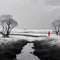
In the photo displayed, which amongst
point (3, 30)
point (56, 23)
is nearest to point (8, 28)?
point (3, 30)

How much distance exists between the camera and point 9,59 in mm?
30219

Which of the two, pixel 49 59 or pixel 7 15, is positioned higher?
pixel 7 15

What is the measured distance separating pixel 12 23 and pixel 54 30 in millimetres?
24639

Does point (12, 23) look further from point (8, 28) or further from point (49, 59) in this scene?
point (49, 59)

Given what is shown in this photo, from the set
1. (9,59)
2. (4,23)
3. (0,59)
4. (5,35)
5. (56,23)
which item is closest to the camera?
(0,59)

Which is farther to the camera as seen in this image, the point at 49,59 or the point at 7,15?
the point at 7,15

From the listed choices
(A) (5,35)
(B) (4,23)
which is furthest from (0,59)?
(B) (4,23)

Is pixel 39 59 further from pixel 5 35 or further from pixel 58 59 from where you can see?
pixel 5 35

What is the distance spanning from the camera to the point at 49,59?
31.1 metres

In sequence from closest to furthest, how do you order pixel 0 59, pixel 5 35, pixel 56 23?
1. pixel 0 59
2. pixel 5 35
3. pixel 56 23

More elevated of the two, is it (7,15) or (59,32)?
(7,15)

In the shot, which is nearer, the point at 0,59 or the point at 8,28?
the point at 0,59

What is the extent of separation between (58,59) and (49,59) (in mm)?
2072

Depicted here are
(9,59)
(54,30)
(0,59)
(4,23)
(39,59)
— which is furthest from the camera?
(54,30)
